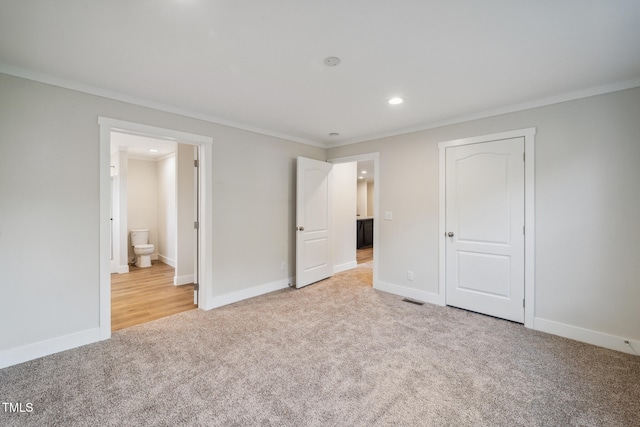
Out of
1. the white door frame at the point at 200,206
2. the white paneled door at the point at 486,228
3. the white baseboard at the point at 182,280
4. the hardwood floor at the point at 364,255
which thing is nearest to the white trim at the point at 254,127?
the white door frame at the point at 200,206

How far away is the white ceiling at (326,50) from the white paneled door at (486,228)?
593 millimetres

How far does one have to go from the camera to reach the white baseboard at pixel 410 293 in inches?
147

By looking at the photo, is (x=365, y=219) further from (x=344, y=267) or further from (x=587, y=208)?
(x=587, y=208)

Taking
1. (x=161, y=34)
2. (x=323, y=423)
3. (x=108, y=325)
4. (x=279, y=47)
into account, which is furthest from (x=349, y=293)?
(x=161, y=34)

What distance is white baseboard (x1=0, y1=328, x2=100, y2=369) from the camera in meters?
2.25

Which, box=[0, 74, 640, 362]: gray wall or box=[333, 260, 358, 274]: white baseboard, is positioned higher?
box=[0, 74, 640, 362]: gray wall

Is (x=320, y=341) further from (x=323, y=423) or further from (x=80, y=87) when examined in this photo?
(x=80, y=87)

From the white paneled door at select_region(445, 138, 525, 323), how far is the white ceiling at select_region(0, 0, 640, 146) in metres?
0.59

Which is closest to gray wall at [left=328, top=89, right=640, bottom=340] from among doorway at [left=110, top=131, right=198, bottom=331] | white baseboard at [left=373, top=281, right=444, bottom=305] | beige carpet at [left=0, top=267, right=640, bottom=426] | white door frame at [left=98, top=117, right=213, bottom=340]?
beige carpet at [left=0, top=267, right=640, bottom=426]

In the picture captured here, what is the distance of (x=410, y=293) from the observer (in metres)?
3.97

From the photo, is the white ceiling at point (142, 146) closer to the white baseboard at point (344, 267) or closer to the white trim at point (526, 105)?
the white baseboard at point (344, 267)

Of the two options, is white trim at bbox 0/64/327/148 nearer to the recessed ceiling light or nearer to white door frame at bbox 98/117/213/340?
white door frame at bbox 98/117/213/340

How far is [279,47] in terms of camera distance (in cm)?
196

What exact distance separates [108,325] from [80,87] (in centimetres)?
223
